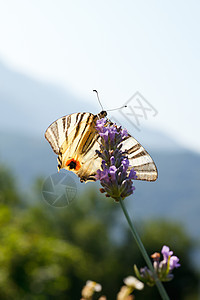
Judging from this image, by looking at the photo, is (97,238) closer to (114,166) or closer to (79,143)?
(79,143)

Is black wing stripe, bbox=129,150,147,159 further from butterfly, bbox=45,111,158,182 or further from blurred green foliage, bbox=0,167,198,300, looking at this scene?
blurred green foliage, bbox=0,167,198,300

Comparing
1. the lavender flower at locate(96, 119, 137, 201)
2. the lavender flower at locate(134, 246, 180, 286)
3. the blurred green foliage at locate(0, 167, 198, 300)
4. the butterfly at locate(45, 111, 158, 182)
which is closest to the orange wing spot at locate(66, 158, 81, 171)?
the butterfly at locate(45, 111, 158, 182)

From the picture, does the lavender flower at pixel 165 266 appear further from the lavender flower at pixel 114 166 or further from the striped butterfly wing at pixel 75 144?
the striped butterfly wing at pixel 75 144

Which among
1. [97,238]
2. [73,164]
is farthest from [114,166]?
[97,238]

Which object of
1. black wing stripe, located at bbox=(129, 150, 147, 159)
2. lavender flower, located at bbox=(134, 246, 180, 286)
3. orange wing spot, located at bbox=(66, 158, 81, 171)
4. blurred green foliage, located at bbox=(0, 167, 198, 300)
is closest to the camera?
lavender flower, located at bbox=(134, 246, 180, 286)

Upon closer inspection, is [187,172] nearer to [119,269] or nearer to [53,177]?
[119,269]

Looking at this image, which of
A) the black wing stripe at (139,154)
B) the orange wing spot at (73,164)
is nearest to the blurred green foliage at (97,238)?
the orange wing spot at (73,164)

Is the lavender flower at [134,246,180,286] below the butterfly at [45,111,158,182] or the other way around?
below
